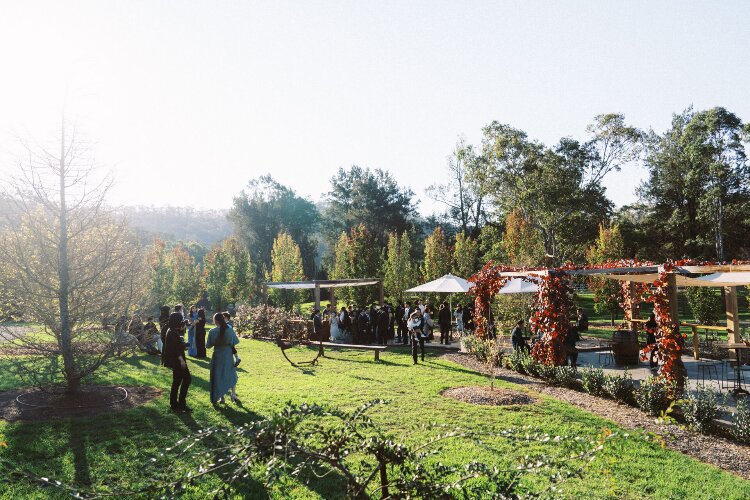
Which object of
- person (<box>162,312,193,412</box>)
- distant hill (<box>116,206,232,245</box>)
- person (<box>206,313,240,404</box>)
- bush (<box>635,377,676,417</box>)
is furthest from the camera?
distant hill (<box>116,206,232,245</box>)

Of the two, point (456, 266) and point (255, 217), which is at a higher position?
point (255, 217)

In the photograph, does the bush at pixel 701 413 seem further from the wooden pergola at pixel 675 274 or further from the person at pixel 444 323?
the person at pixel 444 323

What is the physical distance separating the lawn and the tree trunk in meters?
1.70

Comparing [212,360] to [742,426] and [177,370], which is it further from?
[742,426]

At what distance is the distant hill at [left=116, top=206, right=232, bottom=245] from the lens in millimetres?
103062

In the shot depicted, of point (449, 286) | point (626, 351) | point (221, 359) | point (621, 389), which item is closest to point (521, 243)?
point (449, 286)

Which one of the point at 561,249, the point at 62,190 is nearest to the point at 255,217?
the point at 561,249

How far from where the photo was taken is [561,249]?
39.8 meters

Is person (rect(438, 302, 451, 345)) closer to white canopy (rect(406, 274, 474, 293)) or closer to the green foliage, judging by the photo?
white canopy (rect(406, 274, 474, 293))

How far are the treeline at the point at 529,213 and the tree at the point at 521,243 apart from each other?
0.10 m

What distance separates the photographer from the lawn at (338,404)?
19.2ft

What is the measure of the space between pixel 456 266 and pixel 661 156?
23365 mm

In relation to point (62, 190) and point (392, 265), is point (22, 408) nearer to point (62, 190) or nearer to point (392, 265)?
point (62, 190)

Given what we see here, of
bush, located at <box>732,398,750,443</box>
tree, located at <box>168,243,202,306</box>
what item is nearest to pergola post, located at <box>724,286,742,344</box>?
bush, located at <box>732,398,750,443</box>
